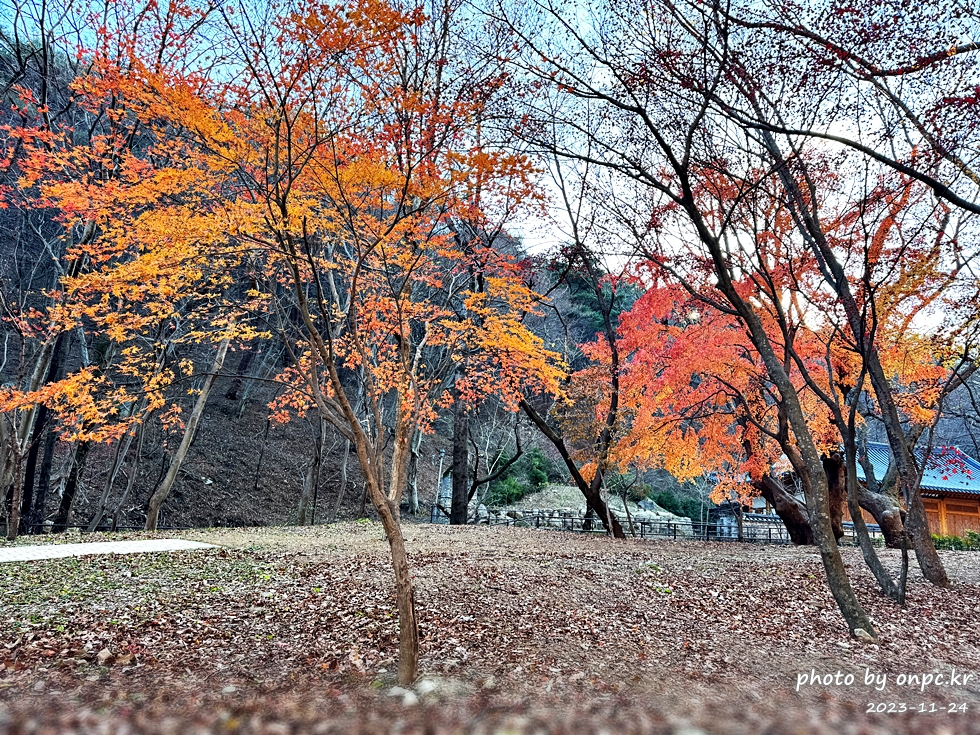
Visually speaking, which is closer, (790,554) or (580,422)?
(790,554)

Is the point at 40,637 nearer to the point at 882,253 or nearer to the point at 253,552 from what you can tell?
the point at 253,552

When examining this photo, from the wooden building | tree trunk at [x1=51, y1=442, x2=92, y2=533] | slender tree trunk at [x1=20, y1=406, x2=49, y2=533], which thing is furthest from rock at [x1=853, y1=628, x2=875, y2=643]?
the wooden building

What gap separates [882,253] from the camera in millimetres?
7152

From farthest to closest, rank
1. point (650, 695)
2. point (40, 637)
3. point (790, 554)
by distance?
1. point (790, 554)
2. point (40, 637)
3. point (650, 695)

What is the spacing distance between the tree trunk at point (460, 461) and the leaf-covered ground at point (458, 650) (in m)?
7.08

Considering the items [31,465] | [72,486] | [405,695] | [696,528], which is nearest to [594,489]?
[405,695]

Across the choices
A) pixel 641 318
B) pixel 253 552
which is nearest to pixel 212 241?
pixel 253 552

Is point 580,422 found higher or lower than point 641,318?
lower

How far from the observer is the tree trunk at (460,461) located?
14.6m

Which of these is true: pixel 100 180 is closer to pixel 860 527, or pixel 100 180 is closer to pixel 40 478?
pixel 40 478

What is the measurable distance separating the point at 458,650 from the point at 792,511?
12042 millimetres

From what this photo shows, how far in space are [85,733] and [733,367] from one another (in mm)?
10962

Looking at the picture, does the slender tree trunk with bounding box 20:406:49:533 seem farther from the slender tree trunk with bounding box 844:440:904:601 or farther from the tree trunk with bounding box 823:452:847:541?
the tree trunk with bounding box 823:452:847:541

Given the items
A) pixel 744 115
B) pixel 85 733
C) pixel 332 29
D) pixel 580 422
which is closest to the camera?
pixel 85 733
